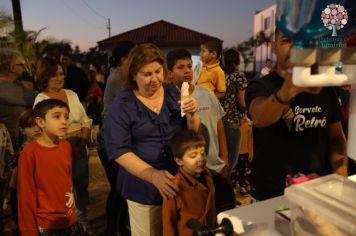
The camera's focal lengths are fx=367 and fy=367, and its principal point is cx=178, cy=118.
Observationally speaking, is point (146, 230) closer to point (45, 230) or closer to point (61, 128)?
point (45, 230)

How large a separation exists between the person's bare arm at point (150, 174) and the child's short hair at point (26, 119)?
120 cm

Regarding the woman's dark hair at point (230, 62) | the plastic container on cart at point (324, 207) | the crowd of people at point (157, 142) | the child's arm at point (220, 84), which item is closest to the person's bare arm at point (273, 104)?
the crowd of people at point (157, 142)

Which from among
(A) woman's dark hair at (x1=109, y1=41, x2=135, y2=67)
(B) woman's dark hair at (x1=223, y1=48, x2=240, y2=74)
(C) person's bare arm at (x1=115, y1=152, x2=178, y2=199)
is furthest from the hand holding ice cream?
(B) woman's dark hair at (x1=223, y1=48, x2=240, y2=74)

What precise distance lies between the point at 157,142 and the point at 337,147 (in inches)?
33.6

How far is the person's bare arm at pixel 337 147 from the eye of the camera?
1.65 metres

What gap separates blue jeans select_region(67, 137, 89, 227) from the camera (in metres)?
2.89

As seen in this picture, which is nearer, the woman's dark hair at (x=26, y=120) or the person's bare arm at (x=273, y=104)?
the person's bare arm at (x=273, y=104)

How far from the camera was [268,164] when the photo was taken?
157 cm

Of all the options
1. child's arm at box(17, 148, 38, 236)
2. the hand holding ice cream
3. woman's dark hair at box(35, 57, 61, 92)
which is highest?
woman's dark hair at box(35, 57, 61, 92)

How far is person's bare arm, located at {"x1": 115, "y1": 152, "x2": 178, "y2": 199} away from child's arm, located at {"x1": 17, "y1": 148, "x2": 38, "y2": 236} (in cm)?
76

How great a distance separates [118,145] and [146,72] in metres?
0.39

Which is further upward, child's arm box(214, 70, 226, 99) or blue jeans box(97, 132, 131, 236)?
child's arm box(214, 70, 226, 99)

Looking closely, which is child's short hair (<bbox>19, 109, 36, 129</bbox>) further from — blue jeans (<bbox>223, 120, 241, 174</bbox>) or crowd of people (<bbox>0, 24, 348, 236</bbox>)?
blue jeans (<bbox>223, 120, 241, 174</bbox>)

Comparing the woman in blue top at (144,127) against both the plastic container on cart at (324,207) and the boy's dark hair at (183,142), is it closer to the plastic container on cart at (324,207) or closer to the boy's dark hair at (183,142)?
the boy's dark hair at (183,142)
